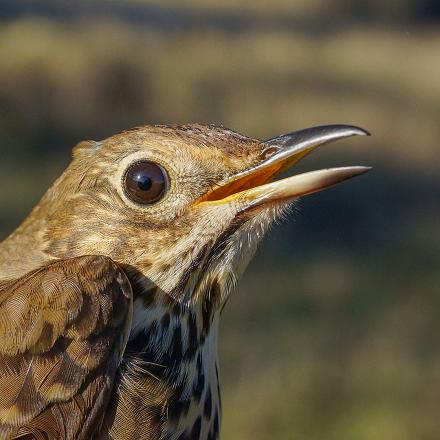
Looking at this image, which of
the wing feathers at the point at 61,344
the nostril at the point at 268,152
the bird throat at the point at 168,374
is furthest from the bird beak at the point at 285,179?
the wing feathers at the point at 61,344

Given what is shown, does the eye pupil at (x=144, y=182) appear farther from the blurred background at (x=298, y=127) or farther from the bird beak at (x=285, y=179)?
the blurred background at (x=298, y=127)

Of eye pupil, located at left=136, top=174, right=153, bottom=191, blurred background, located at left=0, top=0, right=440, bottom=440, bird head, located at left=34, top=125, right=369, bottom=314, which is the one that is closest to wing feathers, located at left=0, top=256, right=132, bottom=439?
bird head, located at left=34, top=125, right=369, bottom=314

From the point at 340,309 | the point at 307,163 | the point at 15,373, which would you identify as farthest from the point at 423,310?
the point at 15,373

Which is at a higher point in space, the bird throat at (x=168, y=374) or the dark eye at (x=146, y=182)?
the dark eye at (x=146, y=182)

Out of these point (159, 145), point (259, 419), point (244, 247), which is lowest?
point (259, 419)

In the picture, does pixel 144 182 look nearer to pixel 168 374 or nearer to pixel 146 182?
pixel 146 182

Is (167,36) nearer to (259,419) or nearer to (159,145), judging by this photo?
(259,419)
